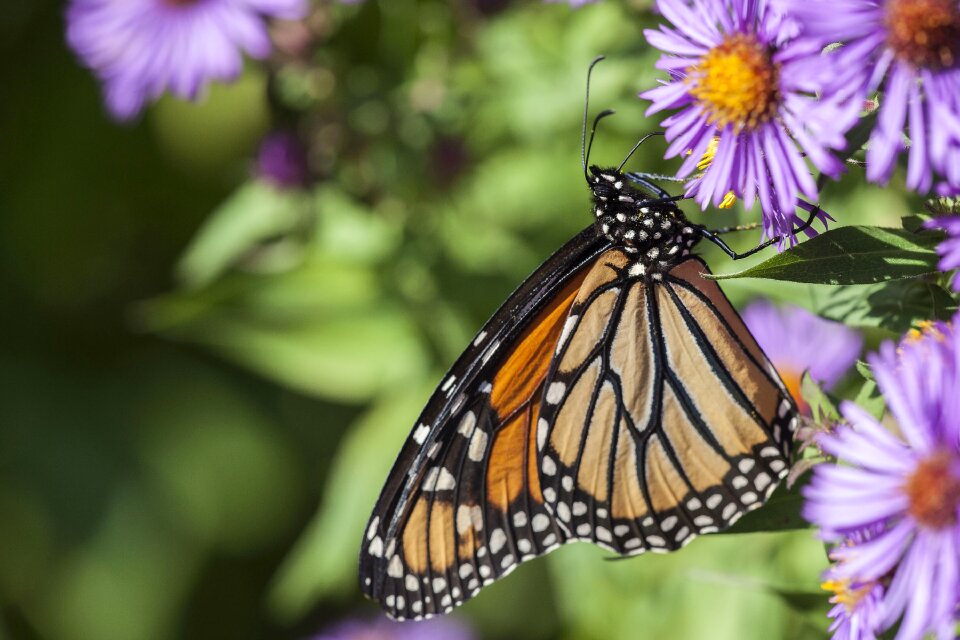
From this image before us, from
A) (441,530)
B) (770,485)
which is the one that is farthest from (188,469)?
(770,485)

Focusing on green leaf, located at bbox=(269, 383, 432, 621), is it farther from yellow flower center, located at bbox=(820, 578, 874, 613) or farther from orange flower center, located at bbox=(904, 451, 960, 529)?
orange flower center, located at bbox=(904, 451, 960, 529)

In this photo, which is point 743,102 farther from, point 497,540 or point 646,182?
point 497,540

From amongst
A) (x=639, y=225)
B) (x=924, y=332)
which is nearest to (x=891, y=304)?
(x=924, y=332)

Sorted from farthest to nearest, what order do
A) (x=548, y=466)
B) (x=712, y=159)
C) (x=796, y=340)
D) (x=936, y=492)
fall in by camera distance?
(x=796, y=340)
(x=548, y=466)
(x=712, y=159)
(x=936, y=492)

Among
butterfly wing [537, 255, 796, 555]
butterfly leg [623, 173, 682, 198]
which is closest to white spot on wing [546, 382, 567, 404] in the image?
butterfly wing [537, 255, 796, 555]

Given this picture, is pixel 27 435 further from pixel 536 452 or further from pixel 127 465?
pixel 536 452

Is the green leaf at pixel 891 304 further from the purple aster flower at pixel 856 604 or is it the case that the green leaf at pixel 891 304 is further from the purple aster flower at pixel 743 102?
the purple aster flower at pixel 856 604

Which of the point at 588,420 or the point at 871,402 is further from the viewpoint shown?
the point at 588,420
